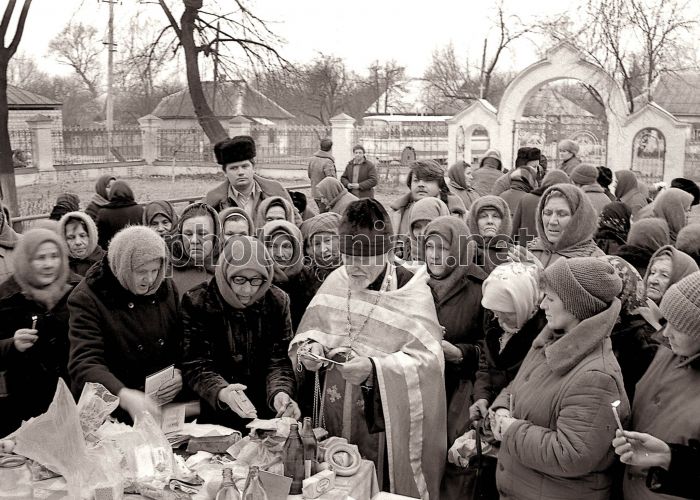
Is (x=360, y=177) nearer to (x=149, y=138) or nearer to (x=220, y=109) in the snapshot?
(x=149, y=138)

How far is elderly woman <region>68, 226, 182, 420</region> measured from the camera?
11.5 ft

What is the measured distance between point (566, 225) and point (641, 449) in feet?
6.84

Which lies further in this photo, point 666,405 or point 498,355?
point 498,355

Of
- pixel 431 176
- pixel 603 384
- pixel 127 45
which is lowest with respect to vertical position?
pixel 603 384

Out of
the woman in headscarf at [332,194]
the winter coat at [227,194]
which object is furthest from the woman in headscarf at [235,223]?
the woman in headscarf at [332,194]

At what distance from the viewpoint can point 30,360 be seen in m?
3.90

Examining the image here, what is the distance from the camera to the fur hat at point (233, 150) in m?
5.98

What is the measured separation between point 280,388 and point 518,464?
4.06 feet

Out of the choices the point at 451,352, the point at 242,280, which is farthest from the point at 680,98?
the point at 242,280

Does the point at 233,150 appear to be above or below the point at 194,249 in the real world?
above

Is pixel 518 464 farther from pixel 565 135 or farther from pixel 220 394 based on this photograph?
pixel 565 135

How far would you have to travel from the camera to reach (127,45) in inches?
1073

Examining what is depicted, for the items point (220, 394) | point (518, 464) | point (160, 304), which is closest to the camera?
point (518, 464)

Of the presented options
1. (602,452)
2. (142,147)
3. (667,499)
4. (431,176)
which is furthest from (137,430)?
(142,147)
